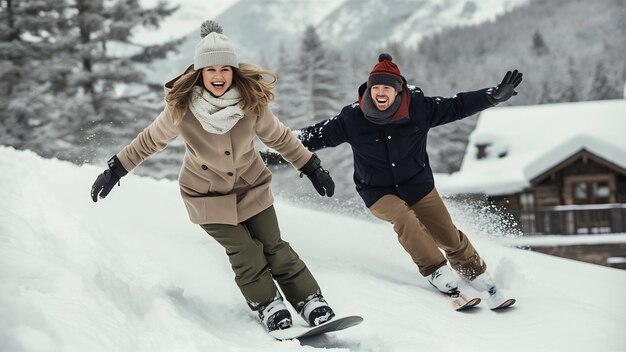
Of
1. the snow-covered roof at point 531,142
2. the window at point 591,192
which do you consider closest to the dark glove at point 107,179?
the snow-covered roof at point 531,142

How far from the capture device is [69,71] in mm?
20281

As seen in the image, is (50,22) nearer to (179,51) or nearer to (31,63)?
(31,63)

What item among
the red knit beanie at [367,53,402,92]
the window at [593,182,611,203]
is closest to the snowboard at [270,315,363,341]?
the red knit beanie at [367,53,402,92]

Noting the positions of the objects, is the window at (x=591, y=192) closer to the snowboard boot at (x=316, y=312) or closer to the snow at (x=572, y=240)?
the snow at (x=572, y=240)

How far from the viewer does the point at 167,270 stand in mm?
3684

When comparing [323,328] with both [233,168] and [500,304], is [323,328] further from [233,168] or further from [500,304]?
[500,304]

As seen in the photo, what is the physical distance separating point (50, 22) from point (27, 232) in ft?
62.4

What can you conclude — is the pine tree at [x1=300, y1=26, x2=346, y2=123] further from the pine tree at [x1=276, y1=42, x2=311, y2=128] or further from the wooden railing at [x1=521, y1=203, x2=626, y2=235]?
the wooden railing at [x1=521, y1=203, x2=626, y2=235]

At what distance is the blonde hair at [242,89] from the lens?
321cm

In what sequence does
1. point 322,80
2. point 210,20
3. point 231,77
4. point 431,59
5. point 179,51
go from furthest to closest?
point 431,59 → point 322,80 → point 179,51 → point 210,20 → point 231,77

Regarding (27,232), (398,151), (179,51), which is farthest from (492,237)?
(179,51)

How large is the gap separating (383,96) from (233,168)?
1.22 meters

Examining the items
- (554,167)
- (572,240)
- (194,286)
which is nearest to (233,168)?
(194,286)

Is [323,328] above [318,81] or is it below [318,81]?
below
